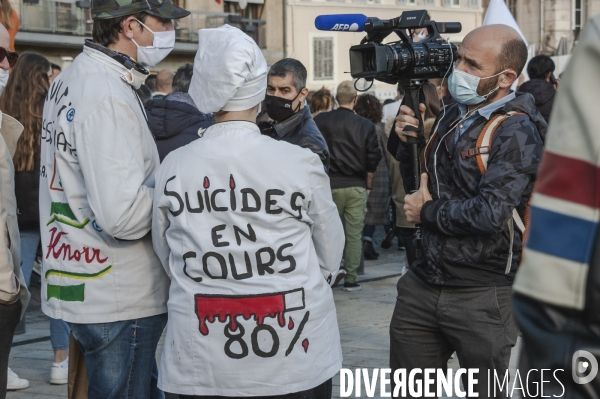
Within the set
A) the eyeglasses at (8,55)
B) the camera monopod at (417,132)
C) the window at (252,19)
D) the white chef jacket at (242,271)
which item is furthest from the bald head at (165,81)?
the window at (252,19)

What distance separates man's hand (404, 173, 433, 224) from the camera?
3852mm

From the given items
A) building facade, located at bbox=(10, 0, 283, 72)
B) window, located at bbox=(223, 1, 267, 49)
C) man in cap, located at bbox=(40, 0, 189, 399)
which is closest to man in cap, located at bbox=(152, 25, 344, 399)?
man in cap, located at bbox=(40, 0, 189, 399)

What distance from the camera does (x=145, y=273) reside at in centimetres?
352

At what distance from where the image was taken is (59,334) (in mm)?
6035

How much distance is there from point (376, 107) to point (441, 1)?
32038mm

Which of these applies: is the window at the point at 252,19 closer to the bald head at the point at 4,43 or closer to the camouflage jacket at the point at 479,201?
the bald head at the point at 4,43

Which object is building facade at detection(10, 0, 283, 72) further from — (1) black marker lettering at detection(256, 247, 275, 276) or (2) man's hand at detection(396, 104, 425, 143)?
(1) black marker lettering at detection(256, 247, 275, 276)

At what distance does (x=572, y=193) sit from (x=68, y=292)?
2476 millimetres

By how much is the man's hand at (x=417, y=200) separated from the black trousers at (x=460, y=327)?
0.28m

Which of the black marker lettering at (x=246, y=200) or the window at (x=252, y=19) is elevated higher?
the window at (x=252, y=19)

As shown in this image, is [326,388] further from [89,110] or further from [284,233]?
[89,110]

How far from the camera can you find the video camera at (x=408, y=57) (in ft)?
13.1

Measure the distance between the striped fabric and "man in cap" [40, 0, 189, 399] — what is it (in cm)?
212

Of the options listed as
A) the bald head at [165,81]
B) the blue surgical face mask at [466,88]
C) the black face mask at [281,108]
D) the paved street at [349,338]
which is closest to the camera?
the blue surgical face mask at [466,88]
